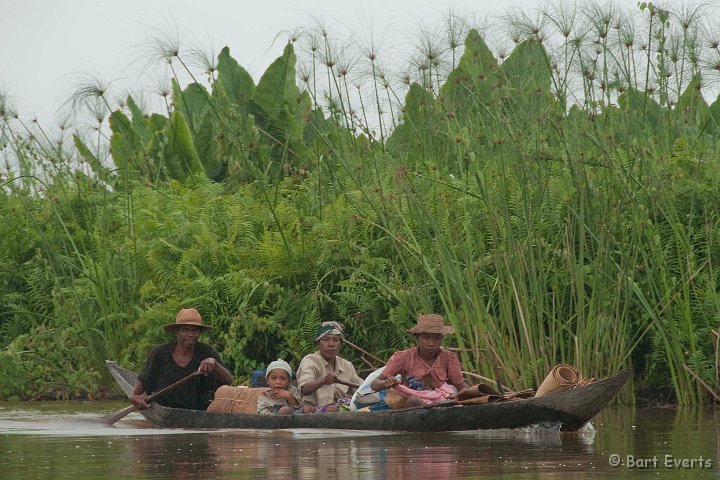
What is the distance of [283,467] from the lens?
8016 mm

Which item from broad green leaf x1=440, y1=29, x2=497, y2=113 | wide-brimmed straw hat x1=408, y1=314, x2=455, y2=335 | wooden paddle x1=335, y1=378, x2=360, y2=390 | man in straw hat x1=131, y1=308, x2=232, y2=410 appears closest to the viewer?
wide-brimmed straw hat x1=408, y1=314, x2=455, y2=335

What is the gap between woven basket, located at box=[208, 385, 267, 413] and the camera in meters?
11.5

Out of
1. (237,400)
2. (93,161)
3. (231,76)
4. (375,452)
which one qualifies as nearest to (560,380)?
(375,452)

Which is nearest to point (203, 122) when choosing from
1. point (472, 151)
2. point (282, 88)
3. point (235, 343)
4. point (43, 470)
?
point (282, 88)

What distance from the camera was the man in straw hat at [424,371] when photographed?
10.5m

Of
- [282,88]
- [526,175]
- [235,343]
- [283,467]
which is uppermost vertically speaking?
[282,88]

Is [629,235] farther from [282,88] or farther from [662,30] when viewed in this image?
[282,88]

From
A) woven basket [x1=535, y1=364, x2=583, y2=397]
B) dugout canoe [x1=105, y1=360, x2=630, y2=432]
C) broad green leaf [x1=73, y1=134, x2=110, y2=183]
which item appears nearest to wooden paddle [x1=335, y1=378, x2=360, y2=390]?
dugout canoe [x1=105, y1=360, x2=630, y2=432]

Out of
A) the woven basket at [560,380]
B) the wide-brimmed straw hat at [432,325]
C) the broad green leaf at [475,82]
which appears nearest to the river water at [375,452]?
the woven basket at [560,380]

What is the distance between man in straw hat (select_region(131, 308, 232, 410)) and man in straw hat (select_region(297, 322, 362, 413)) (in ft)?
2.62

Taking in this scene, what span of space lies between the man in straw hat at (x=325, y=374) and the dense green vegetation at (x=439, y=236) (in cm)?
92

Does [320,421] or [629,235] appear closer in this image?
[320,421]

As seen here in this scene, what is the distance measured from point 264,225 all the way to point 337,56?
2.84 metres

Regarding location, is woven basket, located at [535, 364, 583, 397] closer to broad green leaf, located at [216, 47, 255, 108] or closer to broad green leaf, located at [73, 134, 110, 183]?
broad green leaf, located at [73, 134, 110, 183]
